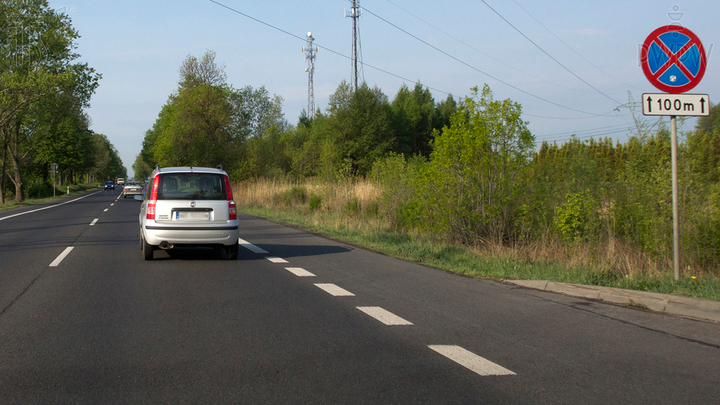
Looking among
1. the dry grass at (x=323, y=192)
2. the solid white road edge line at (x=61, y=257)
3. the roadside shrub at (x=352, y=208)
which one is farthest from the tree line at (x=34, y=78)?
the solid white road edge line at (x=61, y=257)

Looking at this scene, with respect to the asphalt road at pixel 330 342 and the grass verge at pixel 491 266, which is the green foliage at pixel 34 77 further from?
the asphalt road at pixel 330 342

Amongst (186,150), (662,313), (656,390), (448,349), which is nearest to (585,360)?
(656,390)

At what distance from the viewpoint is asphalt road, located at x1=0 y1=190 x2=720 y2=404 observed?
12.9ft

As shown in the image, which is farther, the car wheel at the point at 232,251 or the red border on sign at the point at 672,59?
the car wheel at the point at 232,251

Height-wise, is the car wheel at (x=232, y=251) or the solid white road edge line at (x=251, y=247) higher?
the car wheel at (x=232, y=251)

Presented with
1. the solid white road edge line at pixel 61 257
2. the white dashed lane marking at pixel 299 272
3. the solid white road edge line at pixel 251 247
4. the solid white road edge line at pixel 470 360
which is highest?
the solid white road edge line at pixel 61 257

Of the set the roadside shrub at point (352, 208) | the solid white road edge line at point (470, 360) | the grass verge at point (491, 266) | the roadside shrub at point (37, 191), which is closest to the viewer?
the solid white road edge line at point (470, 360)

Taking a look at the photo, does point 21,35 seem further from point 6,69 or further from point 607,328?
point 607,328

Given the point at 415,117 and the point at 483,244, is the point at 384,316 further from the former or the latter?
the point at 415,117

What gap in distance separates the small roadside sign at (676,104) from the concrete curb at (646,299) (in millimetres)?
2590

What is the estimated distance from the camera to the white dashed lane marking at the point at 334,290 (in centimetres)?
745

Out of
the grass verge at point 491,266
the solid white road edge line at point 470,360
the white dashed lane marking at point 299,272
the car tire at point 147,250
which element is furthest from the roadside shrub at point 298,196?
the solid white road edge line at point 470,360

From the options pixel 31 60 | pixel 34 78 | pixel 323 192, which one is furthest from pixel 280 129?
pixel 323 192

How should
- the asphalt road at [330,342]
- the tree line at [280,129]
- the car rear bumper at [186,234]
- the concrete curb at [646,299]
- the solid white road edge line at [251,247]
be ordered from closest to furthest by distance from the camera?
the asphalt road at [330,342] < the concrete curb at [646,299] < the car rear bumper at [186,234] < the solid white road edge line at [251,247] < the tree line at [280,129]
